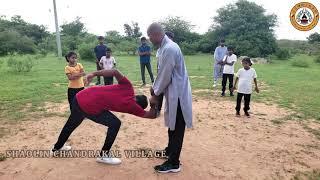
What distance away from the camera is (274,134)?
627 centimetres

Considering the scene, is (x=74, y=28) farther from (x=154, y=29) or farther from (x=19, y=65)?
(x=154, y=29)

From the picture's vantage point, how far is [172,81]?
4.16 m

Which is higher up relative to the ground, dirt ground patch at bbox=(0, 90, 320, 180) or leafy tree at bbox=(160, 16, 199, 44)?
leafy tree at bbox=(160, 16, 199, 44)

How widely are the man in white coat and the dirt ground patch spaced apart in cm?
74

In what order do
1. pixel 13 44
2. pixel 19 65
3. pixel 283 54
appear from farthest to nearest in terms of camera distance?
pixel 13 44 → pixel 283 54 → pixel 19 65

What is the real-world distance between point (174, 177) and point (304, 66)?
20028 mm

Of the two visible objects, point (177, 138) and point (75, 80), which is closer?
point (177, 138)

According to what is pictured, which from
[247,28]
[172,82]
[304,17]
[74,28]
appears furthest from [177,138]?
[74,28]

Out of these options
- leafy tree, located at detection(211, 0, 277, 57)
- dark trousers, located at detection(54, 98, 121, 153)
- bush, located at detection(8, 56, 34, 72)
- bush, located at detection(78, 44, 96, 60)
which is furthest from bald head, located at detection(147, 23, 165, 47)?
leafy tree, located at detection(211, 0, 277, 57)

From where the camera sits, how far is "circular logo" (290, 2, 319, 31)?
14879 mm

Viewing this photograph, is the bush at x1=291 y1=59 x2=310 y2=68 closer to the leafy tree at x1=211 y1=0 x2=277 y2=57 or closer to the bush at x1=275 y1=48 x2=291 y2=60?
the bush at x1=275 y1=48 x2=291 y2=60

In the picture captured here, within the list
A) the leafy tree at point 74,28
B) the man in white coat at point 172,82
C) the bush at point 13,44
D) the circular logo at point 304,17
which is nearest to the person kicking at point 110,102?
the man in white coat at point 172,82

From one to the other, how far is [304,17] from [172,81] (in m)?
13.5

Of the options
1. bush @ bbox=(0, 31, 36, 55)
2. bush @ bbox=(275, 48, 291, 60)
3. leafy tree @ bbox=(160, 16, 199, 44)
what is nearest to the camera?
bush @ bbox=(275, 48, 291, 60)
